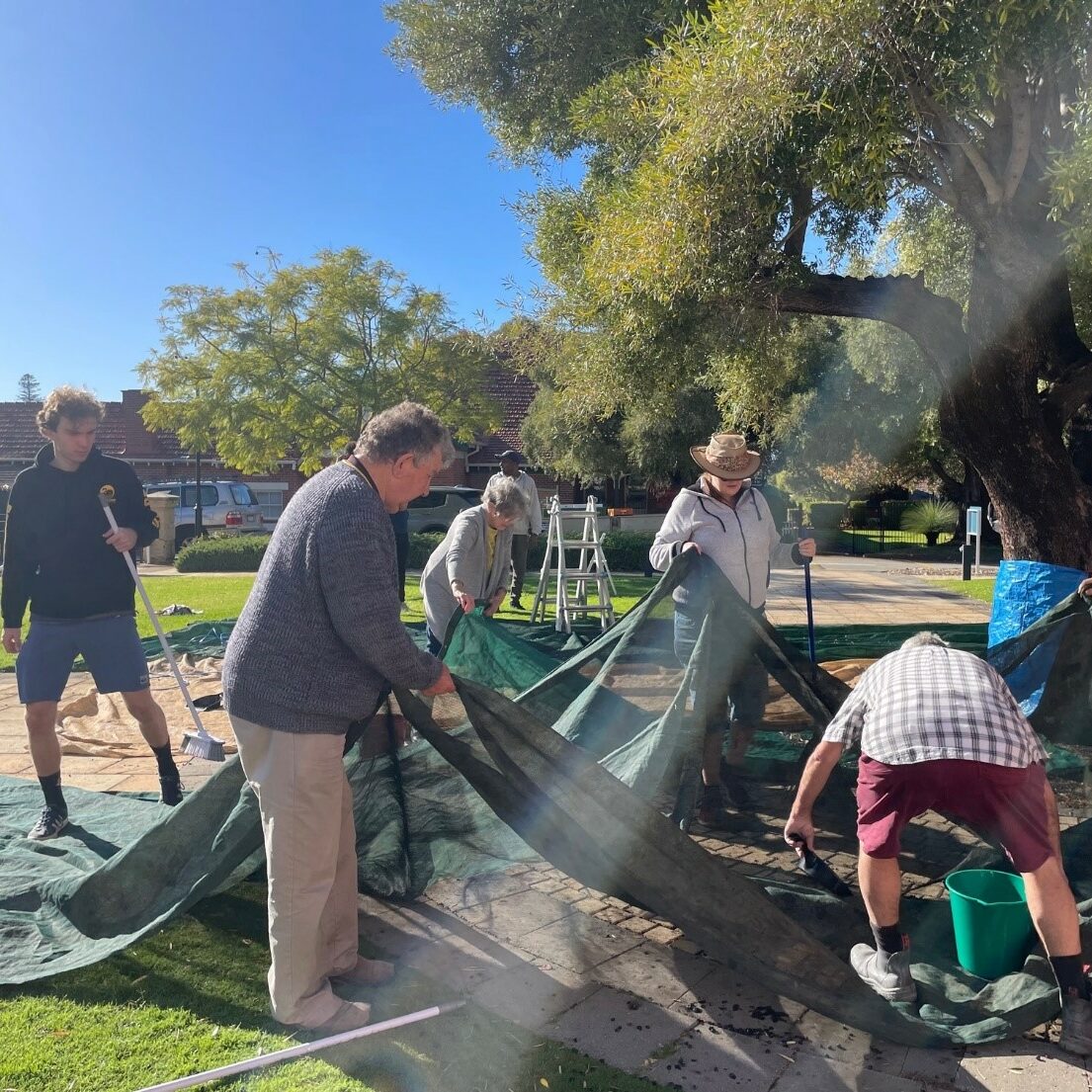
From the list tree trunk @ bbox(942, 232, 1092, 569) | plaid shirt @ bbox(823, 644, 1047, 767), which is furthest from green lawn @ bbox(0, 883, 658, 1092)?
tree trunk @ bbox(942, 232, 1092, 569)

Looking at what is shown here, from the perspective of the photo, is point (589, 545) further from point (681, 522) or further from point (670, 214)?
point (681, 522)

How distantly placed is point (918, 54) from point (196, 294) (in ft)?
56.2

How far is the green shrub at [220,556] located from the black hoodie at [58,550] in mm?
13753

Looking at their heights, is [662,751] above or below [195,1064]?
above

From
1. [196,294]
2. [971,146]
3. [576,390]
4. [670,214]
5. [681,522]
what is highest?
[196,294]

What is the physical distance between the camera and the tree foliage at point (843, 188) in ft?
18.5

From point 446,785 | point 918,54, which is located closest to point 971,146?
point 918,54

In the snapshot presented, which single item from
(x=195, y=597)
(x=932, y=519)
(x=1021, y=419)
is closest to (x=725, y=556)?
(x=1021, y=419)

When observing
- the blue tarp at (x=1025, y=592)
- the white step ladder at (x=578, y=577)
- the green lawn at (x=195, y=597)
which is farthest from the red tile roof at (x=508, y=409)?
the blue tarp at (x=1025, y=592)

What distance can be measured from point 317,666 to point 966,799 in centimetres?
183

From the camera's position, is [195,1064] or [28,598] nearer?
[195,1064]

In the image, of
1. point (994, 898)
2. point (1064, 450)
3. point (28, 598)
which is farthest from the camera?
point (1064, 450)

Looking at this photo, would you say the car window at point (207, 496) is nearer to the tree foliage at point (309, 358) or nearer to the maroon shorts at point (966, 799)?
the tree foliage at point (309, 358)

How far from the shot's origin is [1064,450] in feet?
22.9
